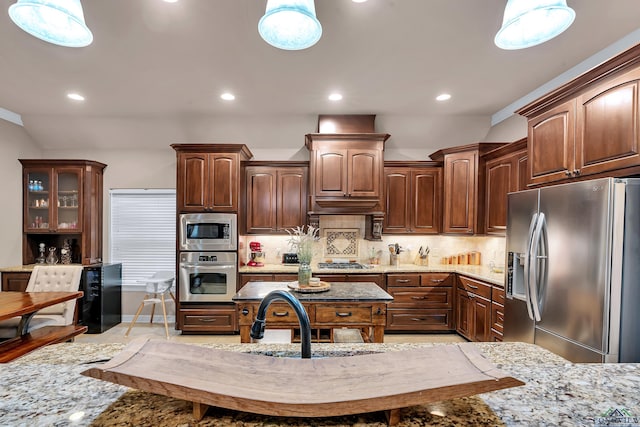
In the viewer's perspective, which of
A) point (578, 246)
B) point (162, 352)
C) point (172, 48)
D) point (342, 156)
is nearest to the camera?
point (162, 352)

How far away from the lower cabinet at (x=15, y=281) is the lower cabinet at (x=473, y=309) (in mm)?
5550

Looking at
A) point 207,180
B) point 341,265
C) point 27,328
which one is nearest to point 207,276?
point 207,180

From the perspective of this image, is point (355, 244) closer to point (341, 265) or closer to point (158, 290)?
point (341, 265)

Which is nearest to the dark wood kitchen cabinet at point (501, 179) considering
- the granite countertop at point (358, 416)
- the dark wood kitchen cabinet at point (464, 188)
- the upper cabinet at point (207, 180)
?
the dark wood kitchen cabinet at point (464, 188)

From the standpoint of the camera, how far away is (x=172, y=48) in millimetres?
2555

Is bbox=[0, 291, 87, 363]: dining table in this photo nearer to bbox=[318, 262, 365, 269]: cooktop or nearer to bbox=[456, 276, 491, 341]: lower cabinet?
bbox=[318, 262, 365, 269]: cooktop

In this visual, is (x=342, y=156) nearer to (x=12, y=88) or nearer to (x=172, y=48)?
(x=172, y=48)

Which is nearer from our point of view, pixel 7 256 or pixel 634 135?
pixel 634 135

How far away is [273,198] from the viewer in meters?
4.31

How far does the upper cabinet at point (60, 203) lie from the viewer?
419cm

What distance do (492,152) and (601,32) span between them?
1.57 metres

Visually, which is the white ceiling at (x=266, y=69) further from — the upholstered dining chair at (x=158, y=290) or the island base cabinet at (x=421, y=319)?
Result: the island base cabinet at (x=421, y=319)

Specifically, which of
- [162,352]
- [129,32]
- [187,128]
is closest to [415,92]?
[129,32]

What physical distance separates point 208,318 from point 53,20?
331cm
